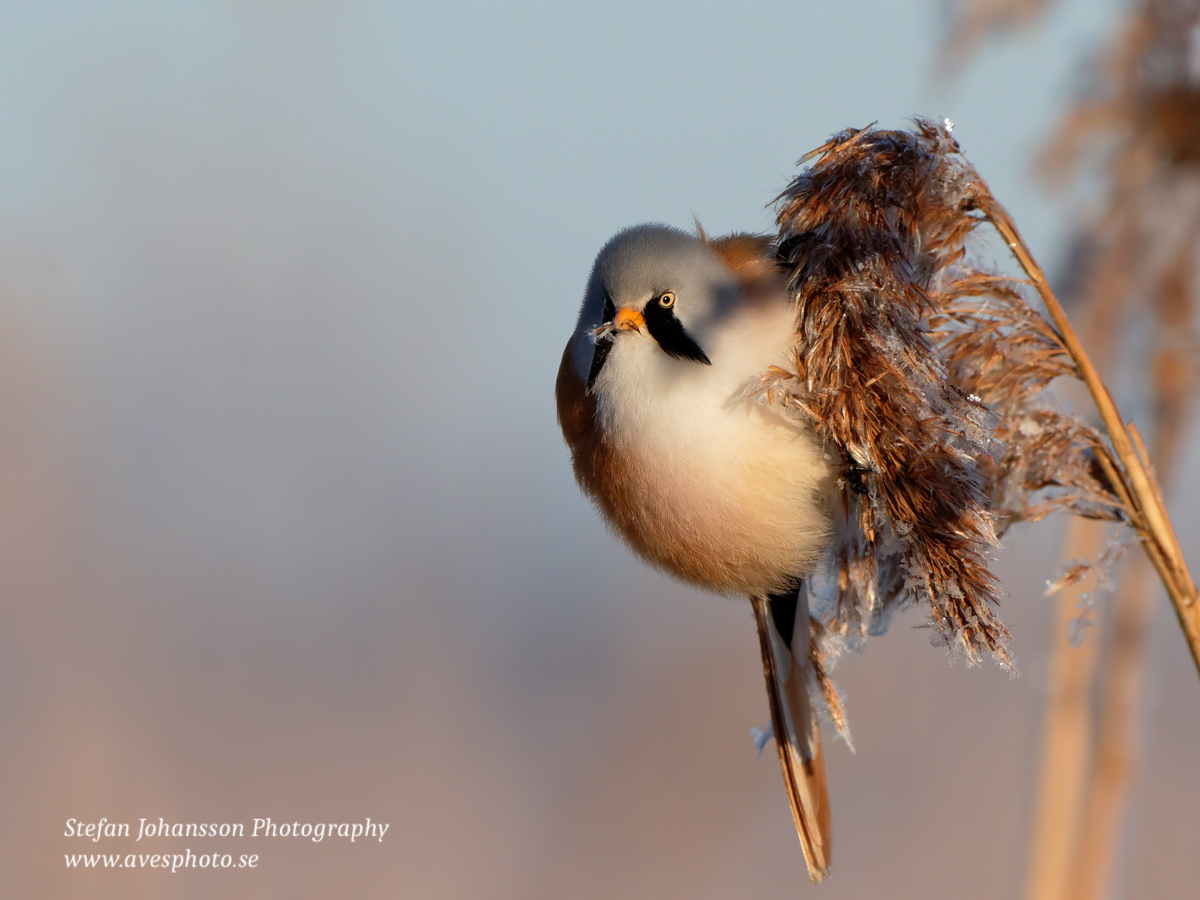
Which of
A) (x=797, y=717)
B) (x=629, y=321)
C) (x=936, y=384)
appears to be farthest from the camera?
(x=797, y=717)

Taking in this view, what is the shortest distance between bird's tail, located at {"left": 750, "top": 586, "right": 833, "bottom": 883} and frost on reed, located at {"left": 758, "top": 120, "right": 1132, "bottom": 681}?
1.10 feet

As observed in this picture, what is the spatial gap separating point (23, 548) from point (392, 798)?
1656 mm

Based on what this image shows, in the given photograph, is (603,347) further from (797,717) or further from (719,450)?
(797,717)

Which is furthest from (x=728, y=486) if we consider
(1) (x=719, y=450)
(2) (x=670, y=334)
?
(2) (x=670, y=334)

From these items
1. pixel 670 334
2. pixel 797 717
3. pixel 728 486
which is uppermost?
pixel 670 334

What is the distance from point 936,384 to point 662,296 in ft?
1.47

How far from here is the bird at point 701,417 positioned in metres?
1.60

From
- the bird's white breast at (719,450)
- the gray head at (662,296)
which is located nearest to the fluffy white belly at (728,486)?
the bird's white breast at (719,450)

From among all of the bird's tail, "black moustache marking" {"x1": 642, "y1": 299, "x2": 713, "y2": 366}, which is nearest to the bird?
"black moustache marking" {"x1": 642, "y1": 299, "x2": 713, "y2": 366}

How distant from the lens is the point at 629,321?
1588 mm

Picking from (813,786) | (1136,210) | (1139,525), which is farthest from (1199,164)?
(813,786)

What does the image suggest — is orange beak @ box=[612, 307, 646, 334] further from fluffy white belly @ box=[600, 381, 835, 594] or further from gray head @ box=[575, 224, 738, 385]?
fluffy white belly @ box=[600, 381, 835, 594]

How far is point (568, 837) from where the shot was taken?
4215 millimetres

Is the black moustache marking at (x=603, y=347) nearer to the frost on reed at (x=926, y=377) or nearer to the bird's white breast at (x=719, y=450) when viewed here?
the bird's white breast at (x=719, y=450)
